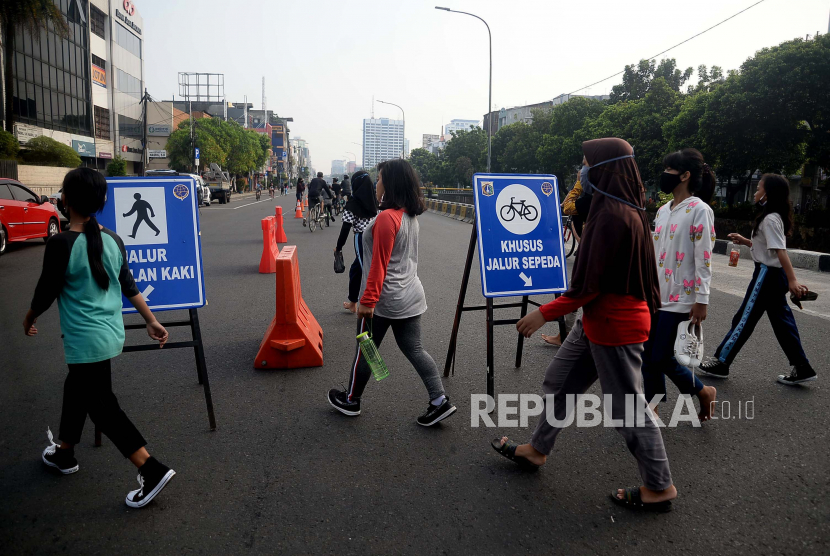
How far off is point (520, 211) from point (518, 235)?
194mm

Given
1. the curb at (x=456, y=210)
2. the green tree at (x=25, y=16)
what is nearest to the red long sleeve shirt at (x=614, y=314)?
the curb at (x=456, y=210)

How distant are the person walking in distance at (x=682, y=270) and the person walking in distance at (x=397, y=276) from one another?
1441 millimetres

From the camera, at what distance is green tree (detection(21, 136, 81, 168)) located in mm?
30234

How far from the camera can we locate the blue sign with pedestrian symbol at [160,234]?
4.04 m

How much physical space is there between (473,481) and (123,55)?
6048 cm

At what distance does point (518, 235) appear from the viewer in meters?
4.85

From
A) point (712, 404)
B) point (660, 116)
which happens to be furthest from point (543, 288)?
point (660, 116)

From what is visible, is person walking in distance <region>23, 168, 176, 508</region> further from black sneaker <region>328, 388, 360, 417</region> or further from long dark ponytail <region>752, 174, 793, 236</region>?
long dark ponytail <region>752, 174, 793, 236</region>

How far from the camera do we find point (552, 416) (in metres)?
3.34

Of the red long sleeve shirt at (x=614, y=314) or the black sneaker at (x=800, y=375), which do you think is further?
the black sneaker at (x=800, y=375)

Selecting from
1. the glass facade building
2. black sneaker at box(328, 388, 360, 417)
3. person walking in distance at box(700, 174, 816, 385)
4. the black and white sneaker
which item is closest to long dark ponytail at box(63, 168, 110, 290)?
the black and white sneaker

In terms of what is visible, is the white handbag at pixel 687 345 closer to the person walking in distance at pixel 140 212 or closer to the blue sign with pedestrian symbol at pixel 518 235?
the blue sign with pedestrian symbol at pixel 518 235

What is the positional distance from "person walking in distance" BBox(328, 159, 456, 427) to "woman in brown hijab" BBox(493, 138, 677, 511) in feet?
3.60

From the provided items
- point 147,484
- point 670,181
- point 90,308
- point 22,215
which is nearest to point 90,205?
point 90,308
